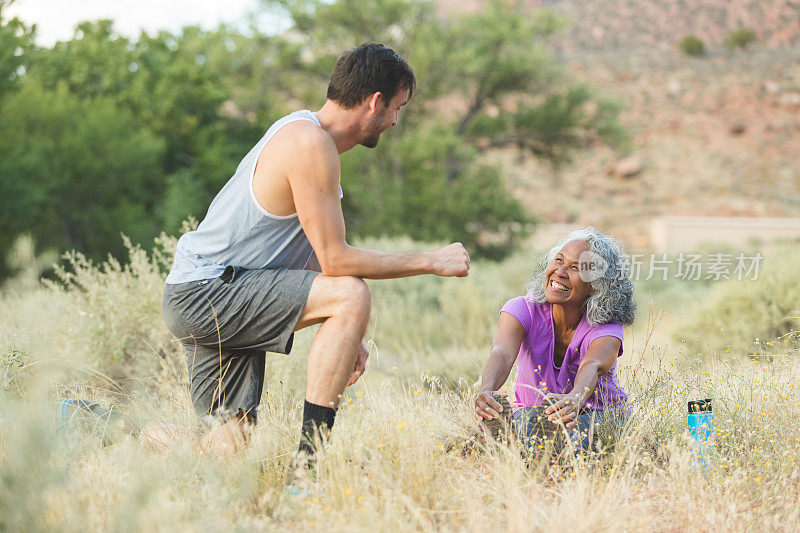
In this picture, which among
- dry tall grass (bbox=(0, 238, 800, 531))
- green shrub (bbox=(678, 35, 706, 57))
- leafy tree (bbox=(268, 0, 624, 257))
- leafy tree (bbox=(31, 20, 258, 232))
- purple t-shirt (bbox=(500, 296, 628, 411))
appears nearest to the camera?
dry tall grass (bbox=(0, 238, 800, 531))

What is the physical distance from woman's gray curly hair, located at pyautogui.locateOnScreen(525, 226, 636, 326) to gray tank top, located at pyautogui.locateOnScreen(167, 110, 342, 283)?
4.27 ft

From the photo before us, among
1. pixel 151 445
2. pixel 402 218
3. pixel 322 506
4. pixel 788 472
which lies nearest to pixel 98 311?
pixel 151 445

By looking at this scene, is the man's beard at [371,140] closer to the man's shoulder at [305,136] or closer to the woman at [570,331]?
A: the man's shoulder at [305,136]

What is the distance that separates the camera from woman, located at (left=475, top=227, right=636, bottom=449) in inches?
141

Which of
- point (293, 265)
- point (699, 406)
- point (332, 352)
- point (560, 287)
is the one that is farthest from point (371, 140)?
point (699, 406)

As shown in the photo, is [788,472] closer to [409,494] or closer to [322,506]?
[409,494]

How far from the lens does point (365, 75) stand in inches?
128

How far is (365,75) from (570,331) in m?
1.61

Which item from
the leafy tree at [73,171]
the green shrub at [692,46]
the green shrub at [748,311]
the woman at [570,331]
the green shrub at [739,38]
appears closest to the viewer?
the woman at [570,331]

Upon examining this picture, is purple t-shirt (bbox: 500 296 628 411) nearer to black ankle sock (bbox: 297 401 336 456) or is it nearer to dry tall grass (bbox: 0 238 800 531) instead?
dry tall grass (bbox: 0 238 800 531)

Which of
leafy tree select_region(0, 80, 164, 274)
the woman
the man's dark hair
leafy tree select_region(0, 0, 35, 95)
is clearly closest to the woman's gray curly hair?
the woman

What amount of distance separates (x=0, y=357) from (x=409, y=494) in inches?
86.2

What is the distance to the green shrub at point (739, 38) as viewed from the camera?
43750mm

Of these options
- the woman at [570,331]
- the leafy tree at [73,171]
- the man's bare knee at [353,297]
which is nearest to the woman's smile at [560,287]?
the woman at [570,331]
